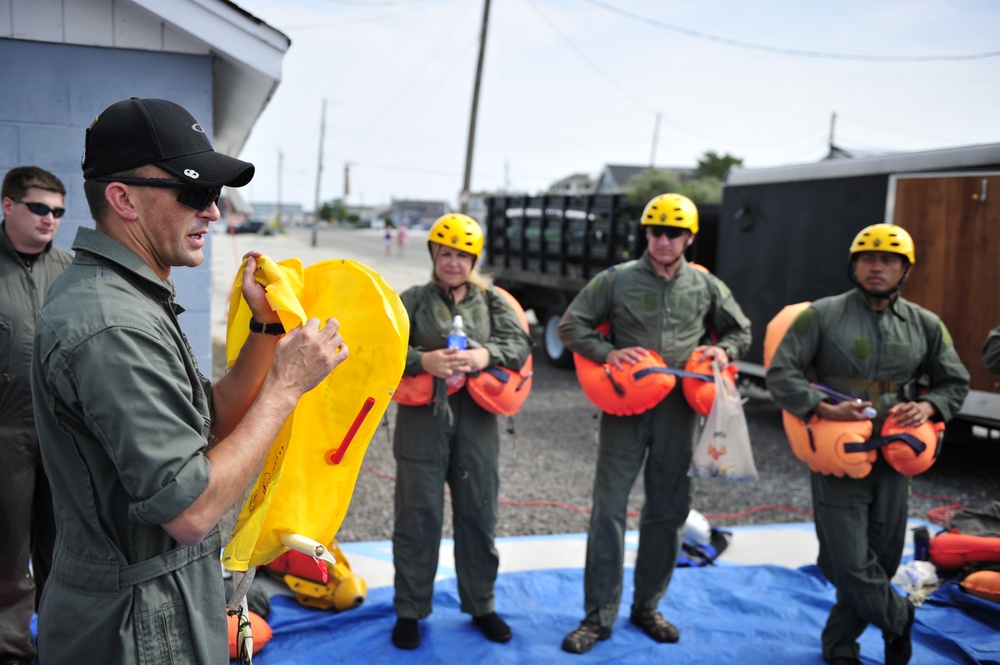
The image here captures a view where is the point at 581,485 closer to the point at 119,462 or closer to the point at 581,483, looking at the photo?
the point at 581,483

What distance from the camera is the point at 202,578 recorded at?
188 cm

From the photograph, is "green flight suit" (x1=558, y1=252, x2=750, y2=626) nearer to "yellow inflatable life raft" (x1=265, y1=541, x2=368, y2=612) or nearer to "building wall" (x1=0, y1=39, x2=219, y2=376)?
"yellow inflatable life raft" (x1=265, y1=541, x2=368, y2=612)

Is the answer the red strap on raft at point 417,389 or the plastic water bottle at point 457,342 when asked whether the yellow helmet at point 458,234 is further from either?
the red strap on raft at point 417,389

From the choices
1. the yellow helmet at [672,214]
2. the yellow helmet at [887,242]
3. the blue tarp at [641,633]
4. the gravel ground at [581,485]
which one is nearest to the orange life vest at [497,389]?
the gravel ground at [581,485]

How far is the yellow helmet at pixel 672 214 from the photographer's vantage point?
4297 millimetres

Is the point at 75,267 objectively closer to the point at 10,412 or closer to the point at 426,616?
the point at 10,412

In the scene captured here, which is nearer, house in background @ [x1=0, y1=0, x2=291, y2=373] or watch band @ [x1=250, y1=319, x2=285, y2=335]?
watch band @ [x1=250, y1=319, x2=285, y2=335]

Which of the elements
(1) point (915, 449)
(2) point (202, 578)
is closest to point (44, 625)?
(2) point (202, 578)

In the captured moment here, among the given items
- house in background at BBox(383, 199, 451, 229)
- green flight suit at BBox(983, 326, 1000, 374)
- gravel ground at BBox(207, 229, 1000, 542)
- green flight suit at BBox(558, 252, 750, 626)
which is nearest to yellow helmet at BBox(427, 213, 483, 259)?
green flight suit at BBox(558, 252, 750, 626)

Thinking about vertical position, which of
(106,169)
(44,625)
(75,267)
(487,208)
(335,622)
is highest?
(487,208)

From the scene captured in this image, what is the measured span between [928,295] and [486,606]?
5.59 meters

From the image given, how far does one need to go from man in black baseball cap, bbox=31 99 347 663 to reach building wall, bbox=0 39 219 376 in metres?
2.99

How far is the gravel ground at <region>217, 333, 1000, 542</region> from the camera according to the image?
609cm

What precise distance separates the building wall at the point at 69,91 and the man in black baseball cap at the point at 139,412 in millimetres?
2986
